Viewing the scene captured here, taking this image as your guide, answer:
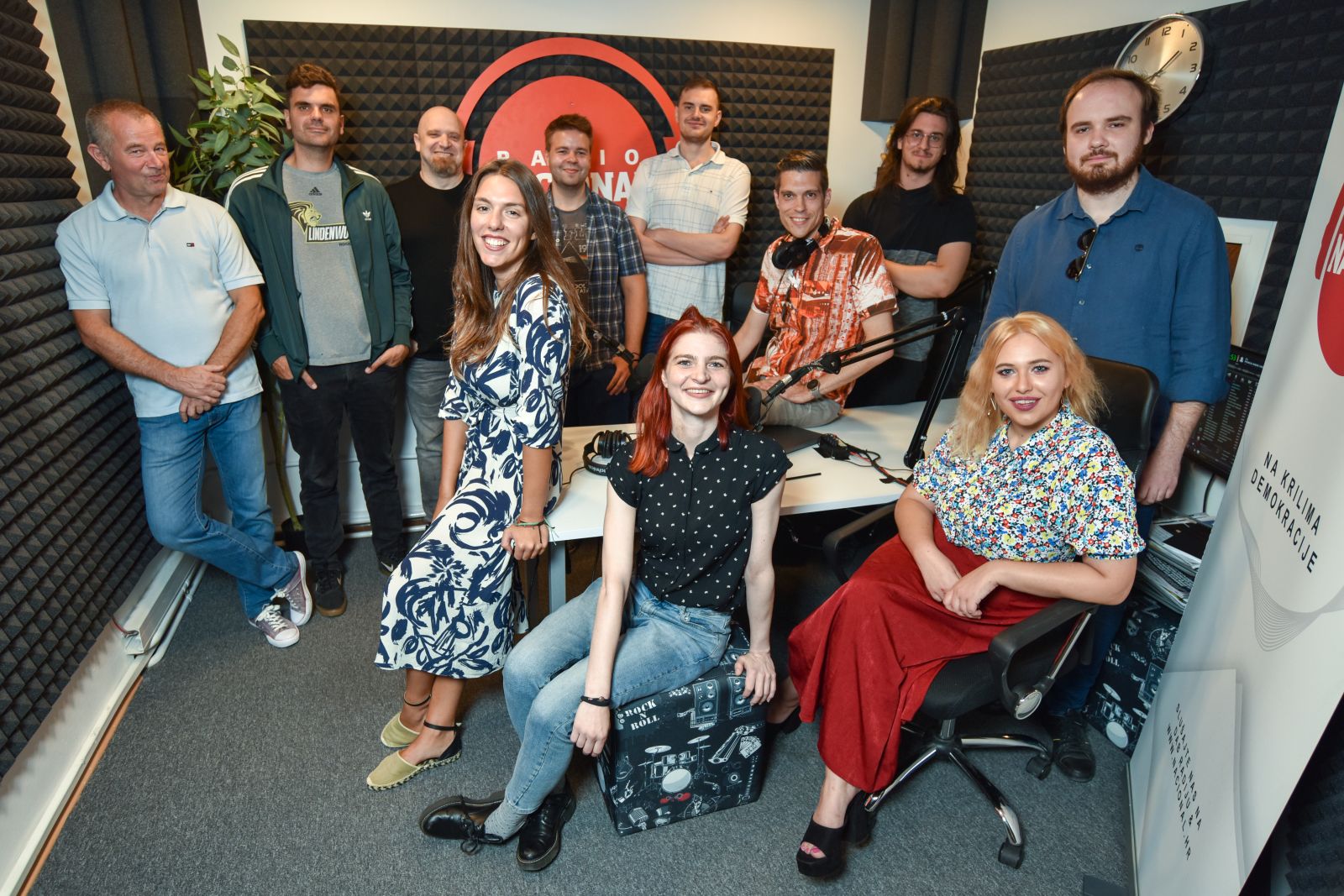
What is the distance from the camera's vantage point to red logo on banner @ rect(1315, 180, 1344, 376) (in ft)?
4.56

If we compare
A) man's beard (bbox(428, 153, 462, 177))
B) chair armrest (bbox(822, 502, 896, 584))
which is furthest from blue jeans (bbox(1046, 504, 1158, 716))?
man's beard (bbox(428, 153, 462, 177))

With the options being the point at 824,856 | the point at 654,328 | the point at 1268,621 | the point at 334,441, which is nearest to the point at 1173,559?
the point at 1268,621

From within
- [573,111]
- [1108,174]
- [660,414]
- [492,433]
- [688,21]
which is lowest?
[492,433]

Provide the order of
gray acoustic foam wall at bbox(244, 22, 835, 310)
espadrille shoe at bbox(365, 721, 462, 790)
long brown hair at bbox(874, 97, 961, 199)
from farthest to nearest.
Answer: gray acoustic foam wall at bbox(244, 22, 835, 310)
long brown hair at bbox(874, 97, 961, 199)
espadrille shoe at bbox(365, 721, 462, 790)

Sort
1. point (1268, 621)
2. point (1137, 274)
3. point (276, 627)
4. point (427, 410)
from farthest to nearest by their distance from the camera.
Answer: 1. point (427, 410)
2. point (276, 627)
3. point (1137, 274)
4. point (1268, 621)

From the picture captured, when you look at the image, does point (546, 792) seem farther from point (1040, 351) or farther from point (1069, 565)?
point (1040, 351)

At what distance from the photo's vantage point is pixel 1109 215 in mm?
2264

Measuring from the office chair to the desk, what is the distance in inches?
4.5

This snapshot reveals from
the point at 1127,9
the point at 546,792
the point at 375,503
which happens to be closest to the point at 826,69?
the point at 1127,9

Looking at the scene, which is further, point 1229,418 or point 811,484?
point 1229,418

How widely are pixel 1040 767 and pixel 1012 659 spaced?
0.72 meters

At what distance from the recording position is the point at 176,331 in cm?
264

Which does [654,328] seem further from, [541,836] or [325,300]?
[541,836]

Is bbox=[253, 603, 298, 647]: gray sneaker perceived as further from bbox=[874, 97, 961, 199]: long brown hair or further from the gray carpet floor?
bbox=[874, 97, 961, 199]: long brown hair
